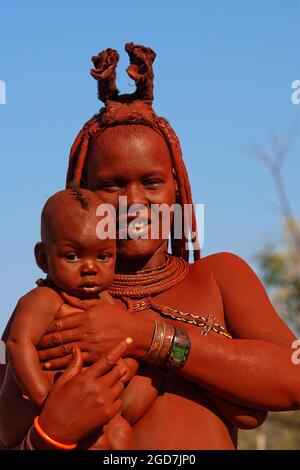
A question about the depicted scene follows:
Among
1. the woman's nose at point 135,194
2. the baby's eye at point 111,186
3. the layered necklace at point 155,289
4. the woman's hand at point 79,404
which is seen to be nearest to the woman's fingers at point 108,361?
the woman's hand at point 79,404

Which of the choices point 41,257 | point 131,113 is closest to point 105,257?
point 41,257

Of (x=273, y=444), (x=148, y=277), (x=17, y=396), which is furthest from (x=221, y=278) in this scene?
(x=273, y=444)

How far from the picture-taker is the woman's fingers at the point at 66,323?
4625mm

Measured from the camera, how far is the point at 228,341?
4.85m

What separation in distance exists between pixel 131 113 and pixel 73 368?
1.62 meters

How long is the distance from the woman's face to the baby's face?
493 millimetres

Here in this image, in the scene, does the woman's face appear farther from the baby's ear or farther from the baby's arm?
the baby's arm

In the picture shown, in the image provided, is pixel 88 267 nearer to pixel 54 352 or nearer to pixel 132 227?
pixel 54 352

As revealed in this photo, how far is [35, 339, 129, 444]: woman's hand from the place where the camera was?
4430 millimetres

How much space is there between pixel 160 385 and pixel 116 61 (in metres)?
1.92

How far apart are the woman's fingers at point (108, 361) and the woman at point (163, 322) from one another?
0.02 meters

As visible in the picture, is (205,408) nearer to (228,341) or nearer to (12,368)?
(228,341)

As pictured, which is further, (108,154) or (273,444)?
(273,444)

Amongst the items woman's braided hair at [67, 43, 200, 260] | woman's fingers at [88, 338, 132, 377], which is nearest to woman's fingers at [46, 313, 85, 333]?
woman's fingers at [88, 338, 132, 377]
